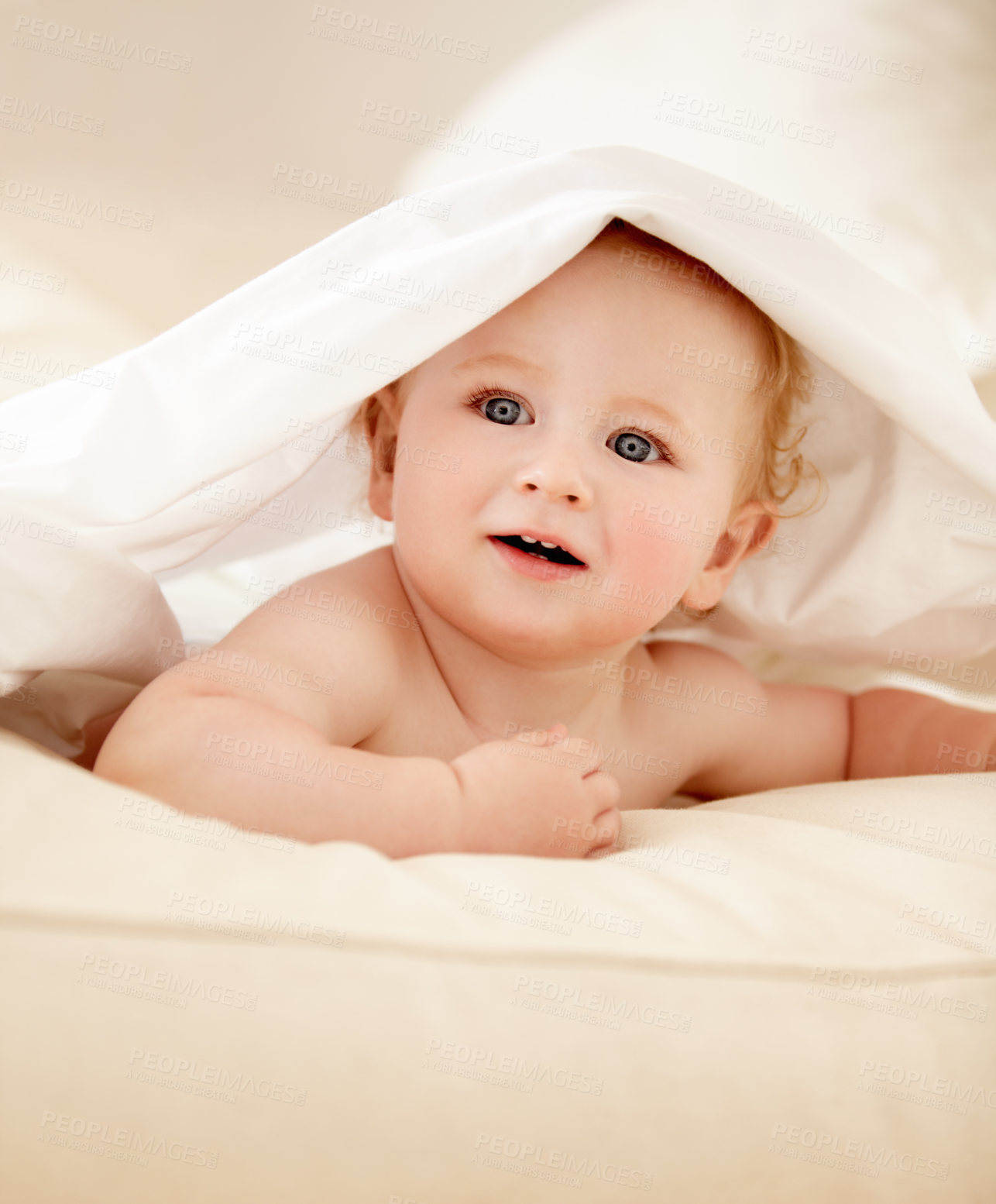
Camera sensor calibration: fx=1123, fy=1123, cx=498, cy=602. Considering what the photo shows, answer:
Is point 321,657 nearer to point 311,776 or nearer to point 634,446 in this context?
point 311,776

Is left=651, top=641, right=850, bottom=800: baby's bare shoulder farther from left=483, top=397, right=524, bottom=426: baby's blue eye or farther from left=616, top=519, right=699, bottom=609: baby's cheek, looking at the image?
left=483, top=397, right=524, bottom=426: baby's blue eye

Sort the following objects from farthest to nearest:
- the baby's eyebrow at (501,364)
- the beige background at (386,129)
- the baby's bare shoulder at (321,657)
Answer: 1. the beige background at (386,129)
2. the baby's eyebrow at (501,364)
3. the baby's bare shoulder at (321,657)

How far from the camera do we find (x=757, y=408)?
1.14 m

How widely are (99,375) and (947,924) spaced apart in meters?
0.81

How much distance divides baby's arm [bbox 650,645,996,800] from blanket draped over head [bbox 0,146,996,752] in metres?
0.32

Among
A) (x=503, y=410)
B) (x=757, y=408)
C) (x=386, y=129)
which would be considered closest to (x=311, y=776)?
(x=503, y=410)

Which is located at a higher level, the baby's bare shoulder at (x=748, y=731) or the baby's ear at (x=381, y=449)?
the baby's ear at (x=381, y=449)

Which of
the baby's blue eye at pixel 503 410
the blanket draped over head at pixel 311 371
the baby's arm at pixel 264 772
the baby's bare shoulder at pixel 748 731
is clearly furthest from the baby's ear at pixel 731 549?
the baby's arm at pixel 264 772

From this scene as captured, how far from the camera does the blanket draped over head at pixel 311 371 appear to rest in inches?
35.1

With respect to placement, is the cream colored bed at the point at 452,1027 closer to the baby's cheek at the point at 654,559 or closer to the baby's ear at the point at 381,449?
the baby's cheek at the point at 654,559

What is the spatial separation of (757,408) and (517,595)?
0.35m

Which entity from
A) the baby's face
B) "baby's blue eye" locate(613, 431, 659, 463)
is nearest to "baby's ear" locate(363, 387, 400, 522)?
the baby's face

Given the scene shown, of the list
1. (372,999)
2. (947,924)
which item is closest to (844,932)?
(947,924)

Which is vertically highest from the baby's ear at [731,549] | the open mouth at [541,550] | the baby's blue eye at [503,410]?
the baby's blue eye at [503,410]
